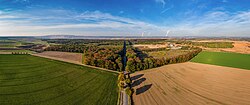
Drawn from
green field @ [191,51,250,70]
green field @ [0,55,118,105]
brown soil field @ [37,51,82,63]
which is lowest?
green field @ [0,55,118,105]

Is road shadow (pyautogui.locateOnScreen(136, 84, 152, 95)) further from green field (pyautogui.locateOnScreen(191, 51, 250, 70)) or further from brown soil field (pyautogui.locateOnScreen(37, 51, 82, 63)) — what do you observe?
brown soil field (pyautogui.locateOnScreen(37, 51, 82, 63))

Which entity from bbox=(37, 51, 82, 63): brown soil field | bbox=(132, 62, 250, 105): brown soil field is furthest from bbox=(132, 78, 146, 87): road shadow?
bbox=(37, 51, 82, 63): brown soil field

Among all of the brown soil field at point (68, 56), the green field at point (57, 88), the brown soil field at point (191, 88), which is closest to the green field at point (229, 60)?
the brown soil field at point (191, 88)

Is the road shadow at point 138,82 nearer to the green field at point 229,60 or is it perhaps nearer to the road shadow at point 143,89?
the road shadow at point 143,89

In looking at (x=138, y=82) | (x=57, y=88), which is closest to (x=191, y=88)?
(x=138, y=82)

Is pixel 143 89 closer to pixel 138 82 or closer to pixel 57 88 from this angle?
pixel 138 82

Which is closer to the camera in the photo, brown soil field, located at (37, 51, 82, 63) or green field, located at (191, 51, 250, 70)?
green field, located at (191, 51, 250, 70)
